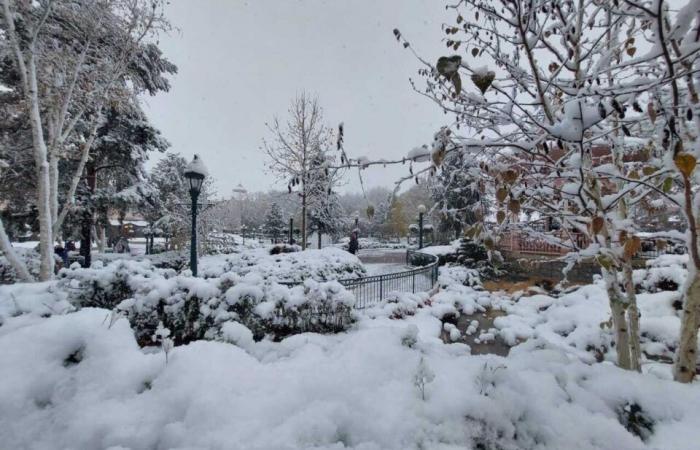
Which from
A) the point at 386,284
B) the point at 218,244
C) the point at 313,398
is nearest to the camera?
the point at 313,398

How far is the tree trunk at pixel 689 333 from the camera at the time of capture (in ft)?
6.90

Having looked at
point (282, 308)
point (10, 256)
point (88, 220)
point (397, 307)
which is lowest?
point (397, 307)

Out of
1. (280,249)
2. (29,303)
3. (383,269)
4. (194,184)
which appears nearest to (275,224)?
(280,249)

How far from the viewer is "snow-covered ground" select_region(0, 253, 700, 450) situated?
50.2 inches

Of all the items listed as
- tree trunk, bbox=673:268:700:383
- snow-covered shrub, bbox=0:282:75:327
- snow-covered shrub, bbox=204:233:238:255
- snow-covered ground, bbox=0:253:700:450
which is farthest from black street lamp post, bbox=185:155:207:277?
snow-covered shrub, bbox=204:233:238:255

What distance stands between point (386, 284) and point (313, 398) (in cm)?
759

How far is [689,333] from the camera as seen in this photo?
215 centimetres

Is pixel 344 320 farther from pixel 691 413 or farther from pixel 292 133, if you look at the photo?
pixel 292 133

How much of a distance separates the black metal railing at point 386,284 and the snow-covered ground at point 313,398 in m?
4.93

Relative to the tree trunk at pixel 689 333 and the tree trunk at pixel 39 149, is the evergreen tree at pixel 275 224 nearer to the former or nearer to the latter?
the tree trunk at pixel 39 149

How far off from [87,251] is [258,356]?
576 inches

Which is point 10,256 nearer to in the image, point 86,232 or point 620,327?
point 86,232

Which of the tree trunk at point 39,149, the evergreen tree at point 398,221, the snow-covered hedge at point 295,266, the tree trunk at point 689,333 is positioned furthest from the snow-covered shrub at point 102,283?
the evergreen tree at point 398,221

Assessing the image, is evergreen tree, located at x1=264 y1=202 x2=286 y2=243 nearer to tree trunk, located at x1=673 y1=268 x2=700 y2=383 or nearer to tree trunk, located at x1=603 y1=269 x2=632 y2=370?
tree trunk, located at x1=603 y1=269 x2=632 y2=370
